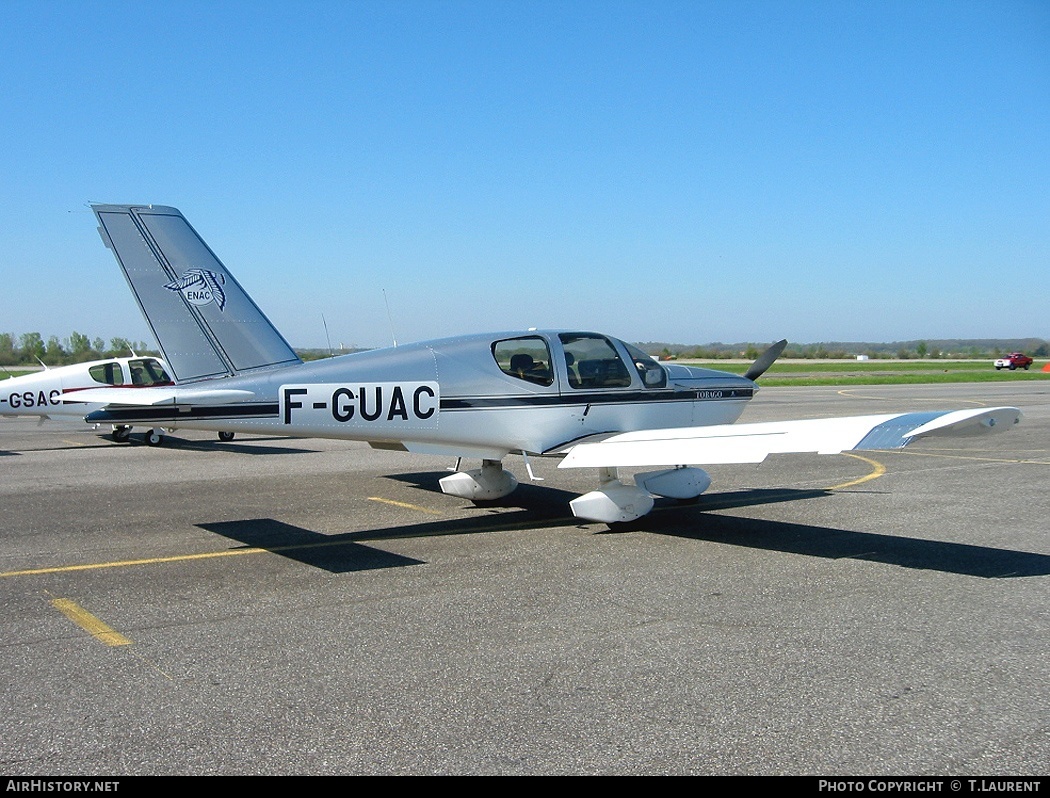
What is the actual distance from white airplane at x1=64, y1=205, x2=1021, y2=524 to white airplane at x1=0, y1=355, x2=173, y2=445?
9.84 metres

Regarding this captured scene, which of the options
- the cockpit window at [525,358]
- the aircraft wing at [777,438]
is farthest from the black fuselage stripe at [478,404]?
the aircraft wing at [777,438]

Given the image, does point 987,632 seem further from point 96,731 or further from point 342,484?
point 342,484

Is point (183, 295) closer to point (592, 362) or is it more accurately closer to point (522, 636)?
point (592, 362)

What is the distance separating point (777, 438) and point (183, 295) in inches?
268

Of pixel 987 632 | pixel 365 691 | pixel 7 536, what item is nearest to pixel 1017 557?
pixel 987 632

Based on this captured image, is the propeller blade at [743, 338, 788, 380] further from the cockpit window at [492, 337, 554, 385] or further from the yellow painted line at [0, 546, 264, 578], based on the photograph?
the yellow painted line at [0, 546, 264, 578]

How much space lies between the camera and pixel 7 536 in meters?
9.74

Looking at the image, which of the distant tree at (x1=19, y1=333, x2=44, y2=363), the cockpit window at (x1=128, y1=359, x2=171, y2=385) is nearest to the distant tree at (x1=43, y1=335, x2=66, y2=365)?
the distant tree at (x1=19, y1=333, x2=44, y2=363)

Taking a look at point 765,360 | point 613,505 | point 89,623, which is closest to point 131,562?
point 89,623

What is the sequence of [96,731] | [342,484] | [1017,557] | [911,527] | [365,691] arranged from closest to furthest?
[96,731] < [365,691] < [1017,557] < [911,527] < [342,484]

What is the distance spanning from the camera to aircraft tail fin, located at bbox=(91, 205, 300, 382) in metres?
10.3

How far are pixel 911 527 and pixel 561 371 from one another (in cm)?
424

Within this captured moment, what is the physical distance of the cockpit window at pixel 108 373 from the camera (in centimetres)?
2039

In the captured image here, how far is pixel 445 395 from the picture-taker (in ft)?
33.2
